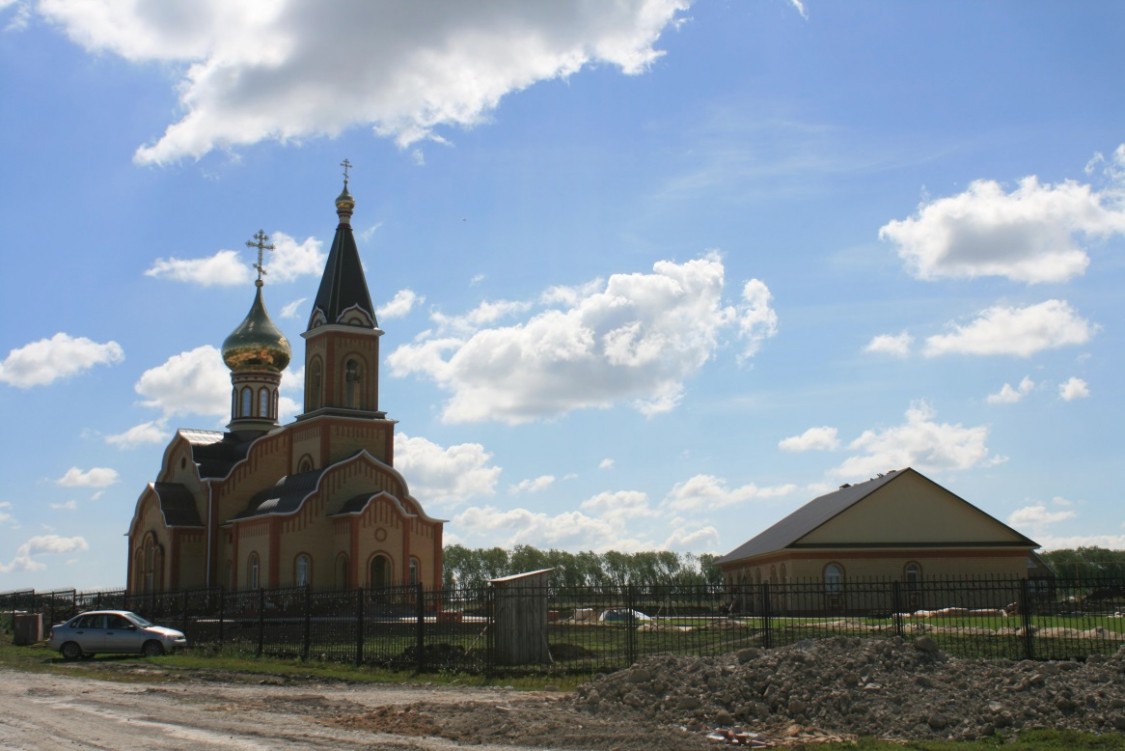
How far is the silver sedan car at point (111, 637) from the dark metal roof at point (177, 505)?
773 inches

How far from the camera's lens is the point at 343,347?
42.7 metres

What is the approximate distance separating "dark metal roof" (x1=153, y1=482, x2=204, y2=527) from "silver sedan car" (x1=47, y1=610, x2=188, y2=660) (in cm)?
1964

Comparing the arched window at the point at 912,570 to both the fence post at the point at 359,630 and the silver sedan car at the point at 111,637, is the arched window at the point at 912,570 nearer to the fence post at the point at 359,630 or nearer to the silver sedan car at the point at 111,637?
the fence post at the point at 359,630

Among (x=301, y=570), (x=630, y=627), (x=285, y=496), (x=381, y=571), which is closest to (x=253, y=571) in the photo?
(x=301, y=570)

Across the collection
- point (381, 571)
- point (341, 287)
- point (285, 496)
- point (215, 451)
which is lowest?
point (381, 571)

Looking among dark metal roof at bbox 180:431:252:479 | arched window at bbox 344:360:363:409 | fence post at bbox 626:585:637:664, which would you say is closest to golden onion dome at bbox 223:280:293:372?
dark metal roof at bbox 180:431:252:479

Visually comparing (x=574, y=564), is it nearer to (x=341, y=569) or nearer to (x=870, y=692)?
(x=341, y=569)

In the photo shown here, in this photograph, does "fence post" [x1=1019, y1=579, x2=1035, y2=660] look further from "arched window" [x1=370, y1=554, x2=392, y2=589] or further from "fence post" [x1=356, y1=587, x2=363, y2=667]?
"arched window" [x1=370, y1=554, x2=392, y2=589]

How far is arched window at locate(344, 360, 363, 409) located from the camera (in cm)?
4269

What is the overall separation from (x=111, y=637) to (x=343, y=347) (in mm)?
20484

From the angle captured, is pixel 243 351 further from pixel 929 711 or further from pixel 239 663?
pixel 929 711

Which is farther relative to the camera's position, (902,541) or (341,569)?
(902,541)

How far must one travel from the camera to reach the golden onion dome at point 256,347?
4650 cm

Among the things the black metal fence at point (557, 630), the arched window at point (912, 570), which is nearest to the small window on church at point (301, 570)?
the black metal fence at point (557, 630)
